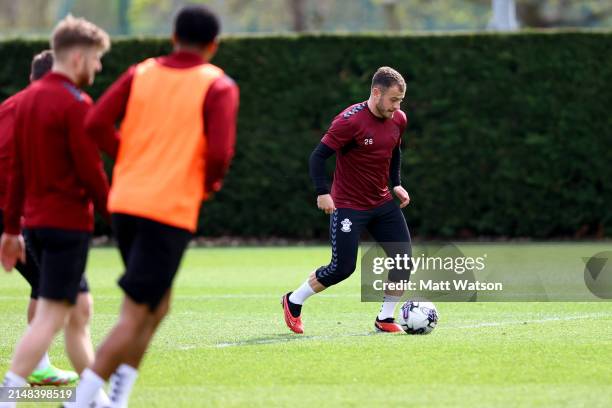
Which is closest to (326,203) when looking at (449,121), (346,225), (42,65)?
(346,225)

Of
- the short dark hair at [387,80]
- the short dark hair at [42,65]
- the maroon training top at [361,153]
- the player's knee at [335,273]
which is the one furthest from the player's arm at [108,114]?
the player's knee at [335,273]

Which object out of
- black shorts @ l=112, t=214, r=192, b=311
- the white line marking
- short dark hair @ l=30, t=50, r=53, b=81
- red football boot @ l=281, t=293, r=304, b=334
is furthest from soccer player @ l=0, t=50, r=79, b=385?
red football boot @ l=281, t=293, r=304, b=334

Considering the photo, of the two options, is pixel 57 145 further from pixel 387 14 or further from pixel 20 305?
pixel 387 14

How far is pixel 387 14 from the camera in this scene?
38.1 m

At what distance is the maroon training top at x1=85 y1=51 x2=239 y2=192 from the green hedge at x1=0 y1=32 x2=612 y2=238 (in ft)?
52.5

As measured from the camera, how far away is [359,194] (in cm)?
1014

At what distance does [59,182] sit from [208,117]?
887 mm

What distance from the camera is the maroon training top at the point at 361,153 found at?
33.0 ft

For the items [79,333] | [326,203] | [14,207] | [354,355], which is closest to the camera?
[14,207]

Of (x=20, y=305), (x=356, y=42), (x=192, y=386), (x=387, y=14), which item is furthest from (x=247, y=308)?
(x=387, y=14)

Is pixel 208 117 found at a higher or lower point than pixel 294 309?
higher

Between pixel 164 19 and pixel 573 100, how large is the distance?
34.0 m

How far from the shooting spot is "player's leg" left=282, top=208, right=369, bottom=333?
32.9 ft

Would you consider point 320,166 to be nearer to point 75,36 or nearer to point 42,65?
point 42,65
